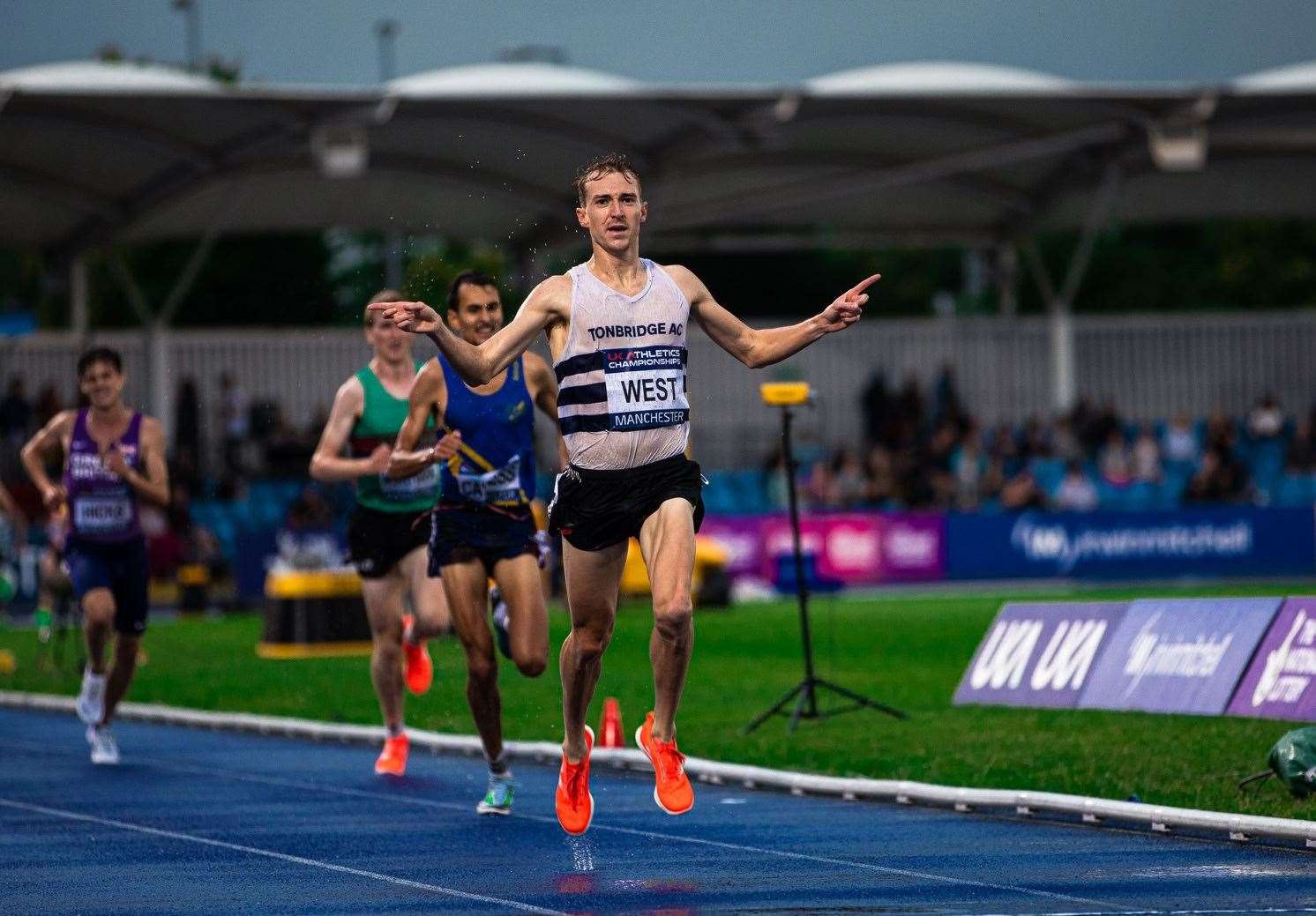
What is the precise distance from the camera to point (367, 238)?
2381 inches

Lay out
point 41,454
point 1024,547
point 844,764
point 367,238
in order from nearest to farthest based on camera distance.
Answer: point 844,764, point 41,454, point 1024,547, point 367,238

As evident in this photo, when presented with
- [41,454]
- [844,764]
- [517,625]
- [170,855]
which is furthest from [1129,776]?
[41,454]

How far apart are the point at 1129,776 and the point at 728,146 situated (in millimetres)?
26698

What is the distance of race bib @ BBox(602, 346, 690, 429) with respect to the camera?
8406 mm

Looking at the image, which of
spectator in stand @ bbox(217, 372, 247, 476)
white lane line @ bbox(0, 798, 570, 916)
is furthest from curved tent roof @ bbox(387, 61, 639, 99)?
white lane line @ bbox(0, 798, 570, 916)

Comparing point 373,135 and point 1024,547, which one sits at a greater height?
point 373,135

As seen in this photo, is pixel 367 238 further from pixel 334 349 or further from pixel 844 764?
pixel 844 764

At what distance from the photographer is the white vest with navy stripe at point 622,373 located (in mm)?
8406

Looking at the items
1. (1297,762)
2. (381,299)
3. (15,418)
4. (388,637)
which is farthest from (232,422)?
(1297,762)

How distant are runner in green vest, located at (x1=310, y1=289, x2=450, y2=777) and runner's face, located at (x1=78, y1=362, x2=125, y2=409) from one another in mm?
1540

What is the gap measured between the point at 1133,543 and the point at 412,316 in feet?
95.3

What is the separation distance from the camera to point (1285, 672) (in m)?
12.4

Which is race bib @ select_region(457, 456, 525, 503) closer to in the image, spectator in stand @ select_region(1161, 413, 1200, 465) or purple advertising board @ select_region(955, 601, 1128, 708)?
purple advertising board @ select_region(955, 601, 1128, 708)

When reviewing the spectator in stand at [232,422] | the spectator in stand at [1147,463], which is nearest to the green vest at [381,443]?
the spectator in stand at [232,422]
